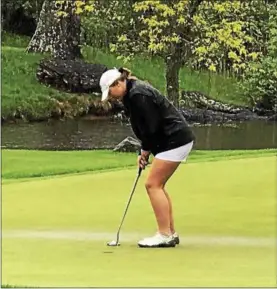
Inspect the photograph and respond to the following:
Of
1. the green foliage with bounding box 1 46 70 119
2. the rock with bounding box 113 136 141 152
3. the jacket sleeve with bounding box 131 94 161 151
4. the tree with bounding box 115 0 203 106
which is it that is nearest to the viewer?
the jacket sleeve with bounding box 131 94 161 151

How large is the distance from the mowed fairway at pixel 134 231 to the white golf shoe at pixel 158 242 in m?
0.09

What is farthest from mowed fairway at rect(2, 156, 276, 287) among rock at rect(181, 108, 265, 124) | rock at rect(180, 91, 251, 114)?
rock at rect(180, 91, 251, 114)

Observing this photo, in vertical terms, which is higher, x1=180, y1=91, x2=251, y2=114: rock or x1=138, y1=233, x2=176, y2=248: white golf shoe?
x1=138, y1=233, x2=176, y2=248: white golf shoe

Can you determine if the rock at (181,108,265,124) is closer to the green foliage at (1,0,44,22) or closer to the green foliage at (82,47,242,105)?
the green foliage at (82,47,242,105)

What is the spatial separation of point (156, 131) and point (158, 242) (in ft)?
2.63

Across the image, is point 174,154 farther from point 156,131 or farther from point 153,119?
point 153,119

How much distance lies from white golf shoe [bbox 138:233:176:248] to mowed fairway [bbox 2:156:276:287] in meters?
0.09

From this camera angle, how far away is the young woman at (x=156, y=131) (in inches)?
249

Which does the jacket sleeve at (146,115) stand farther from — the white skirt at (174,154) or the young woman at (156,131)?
the white skirt at (174,154)

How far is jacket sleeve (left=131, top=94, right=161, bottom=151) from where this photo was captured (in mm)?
6305

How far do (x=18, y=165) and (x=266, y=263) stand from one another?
9.56 metres

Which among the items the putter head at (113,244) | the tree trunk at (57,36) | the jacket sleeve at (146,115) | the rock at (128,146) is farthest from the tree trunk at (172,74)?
the tree trunk at (57,36)

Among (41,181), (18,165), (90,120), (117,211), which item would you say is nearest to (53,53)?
Result: (90,120)

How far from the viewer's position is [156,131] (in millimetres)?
6445
